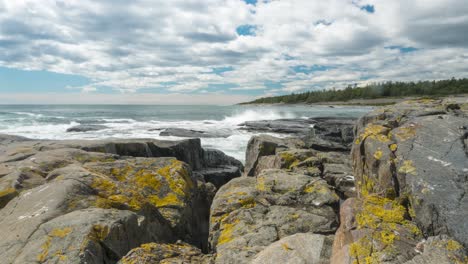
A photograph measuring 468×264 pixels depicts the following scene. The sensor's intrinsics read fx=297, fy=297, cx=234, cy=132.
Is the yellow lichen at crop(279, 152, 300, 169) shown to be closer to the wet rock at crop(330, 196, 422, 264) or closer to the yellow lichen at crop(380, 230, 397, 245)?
the wet rock at crop(330, 196, 422, 264)

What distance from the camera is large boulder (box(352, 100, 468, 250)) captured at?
4348 millimetres

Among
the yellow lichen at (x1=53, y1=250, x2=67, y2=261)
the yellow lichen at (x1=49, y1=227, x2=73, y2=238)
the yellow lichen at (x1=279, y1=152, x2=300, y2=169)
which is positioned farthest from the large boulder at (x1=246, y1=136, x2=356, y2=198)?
the yellow lichen at (x1=53, y1=250, x2=67, y2=261)

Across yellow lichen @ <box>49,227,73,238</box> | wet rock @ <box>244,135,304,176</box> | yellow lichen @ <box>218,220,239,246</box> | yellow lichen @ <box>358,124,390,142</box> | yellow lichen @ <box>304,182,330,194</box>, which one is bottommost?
wet rock @ <box>244,135,304,176</box>

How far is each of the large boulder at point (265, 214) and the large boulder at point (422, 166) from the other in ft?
3.54

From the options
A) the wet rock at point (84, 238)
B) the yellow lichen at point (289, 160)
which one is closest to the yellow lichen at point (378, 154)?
the yellow lichen at point (289, 160)

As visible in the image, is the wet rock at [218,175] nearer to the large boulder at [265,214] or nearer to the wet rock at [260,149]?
the wet rock at [260,149]

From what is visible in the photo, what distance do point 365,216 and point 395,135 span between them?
7.96ft

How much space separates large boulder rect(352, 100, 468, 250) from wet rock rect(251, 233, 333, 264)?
1.54 m

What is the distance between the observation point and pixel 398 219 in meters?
4.68

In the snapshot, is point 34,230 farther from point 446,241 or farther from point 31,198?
point 446,241

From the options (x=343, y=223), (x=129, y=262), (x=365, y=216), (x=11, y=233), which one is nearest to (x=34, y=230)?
(x=11, y=233)

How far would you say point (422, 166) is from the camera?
201 inches

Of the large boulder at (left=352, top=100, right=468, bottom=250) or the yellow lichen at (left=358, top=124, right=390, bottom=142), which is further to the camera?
the yellow lichen at (left=358, top=124, right=390, bottom=142)

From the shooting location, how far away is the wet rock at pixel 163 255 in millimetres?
4266
